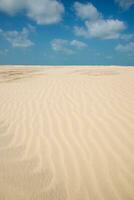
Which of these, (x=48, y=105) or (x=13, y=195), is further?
(x=48, y=105)

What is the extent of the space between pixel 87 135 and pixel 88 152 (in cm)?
54

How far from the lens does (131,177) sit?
234 centimetres

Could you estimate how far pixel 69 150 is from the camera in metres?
2.97

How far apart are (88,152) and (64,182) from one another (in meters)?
0.69

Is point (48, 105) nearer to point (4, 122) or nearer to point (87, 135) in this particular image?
point (4, 122)

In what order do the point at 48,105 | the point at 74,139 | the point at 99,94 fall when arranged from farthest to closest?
the point at 99,94 < the point at 48,105 < the point at 74,139

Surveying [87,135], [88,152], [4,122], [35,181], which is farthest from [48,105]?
[35,181]

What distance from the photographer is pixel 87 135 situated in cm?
339

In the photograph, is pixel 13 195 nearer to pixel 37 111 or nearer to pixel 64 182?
pixel 64 182

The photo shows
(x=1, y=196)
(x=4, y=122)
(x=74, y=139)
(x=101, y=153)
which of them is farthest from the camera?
(x=4, y=122)

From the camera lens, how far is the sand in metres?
2.21

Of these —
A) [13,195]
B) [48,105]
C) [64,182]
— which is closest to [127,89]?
[48,105]

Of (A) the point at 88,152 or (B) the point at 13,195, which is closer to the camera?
(B) the point at 13,195

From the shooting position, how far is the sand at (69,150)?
86.8 inches
